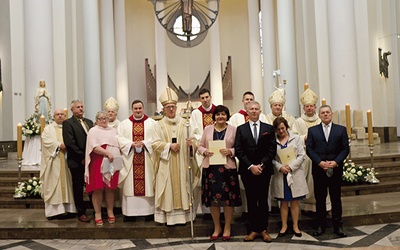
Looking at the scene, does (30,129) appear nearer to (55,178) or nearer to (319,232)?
(55,178)

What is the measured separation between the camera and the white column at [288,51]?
14859mm

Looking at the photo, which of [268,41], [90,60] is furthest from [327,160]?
[268,41]

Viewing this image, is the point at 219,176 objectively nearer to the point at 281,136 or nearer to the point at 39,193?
the point at 281,136

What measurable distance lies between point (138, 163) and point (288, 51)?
413 inches

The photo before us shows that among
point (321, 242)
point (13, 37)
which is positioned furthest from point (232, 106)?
point (321, 242)

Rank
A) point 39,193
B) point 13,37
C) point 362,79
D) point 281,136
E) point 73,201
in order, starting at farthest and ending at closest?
point 13,37 < point 362,79 < point 39,193 < point 73,201 < point 281,136

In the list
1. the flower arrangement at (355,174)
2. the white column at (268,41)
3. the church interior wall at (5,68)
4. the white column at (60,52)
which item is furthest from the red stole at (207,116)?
the white column at (268,41)

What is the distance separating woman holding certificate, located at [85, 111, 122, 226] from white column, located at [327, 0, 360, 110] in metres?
7.00

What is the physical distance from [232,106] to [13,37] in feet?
Result: 34.2

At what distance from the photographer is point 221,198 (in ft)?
16.3

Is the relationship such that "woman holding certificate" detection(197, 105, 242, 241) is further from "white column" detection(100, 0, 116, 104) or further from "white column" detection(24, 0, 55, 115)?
"white column" detection(100, 0, 116, 104)

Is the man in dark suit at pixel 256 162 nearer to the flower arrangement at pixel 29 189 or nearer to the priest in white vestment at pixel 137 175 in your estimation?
the priest in white vestment at pixel 137 175

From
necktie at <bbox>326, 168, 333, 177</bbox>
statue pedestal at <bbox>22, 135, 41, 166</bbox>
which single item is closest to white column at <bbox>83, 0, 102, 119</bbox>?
statue pedestal at <bbox>22, 135, 41, 166</bbox>

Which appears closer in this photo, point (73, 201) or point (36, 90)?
point (73, 201)
